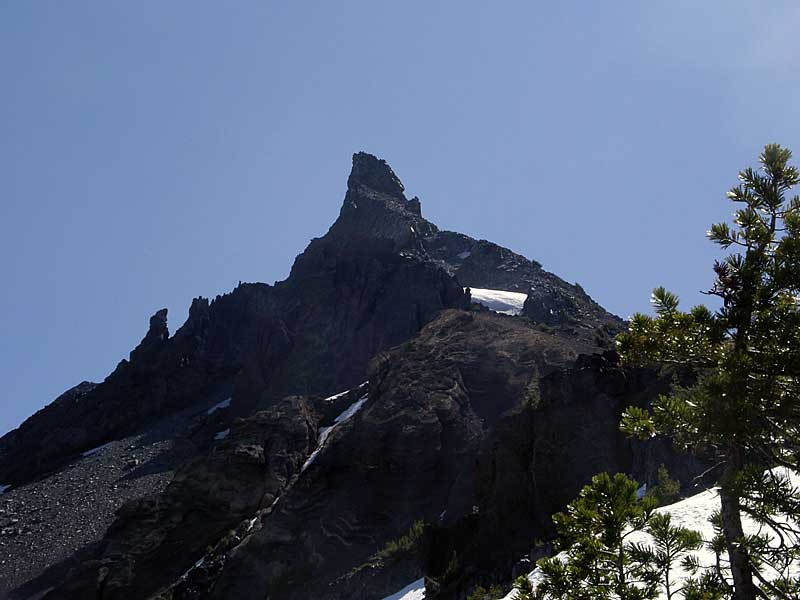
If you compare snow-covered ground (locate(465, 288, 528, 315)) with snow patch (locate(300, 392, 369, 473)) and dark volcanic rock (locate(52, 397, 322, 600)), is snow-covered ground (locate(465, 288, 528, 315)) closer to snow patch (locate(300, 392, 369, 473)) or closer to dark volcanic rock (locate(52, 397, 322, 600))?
snow patch (locate(300, 392, 369, 473))

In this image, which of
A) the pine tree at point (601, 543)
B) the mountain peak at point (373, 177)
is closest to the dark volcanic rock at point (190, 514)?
the pine tree at point (601, 543)

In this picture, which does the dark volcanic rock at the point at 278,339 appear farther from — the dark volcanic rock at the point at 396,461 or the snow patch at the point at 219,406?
the dark volcanic rock at the point at 396,461

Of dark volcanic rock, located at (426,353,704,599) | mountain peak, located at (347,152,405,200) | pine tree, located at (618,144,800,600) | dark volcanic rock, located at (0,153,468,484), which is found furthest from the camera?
mountain peak, located at (347,152,405,200)

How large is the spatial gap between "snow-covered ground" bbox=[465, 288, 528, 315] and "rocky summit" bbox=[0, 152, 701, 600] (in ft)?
4.17

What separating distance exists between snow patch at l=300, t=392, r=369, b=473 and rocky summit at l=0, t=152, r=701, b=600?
0.82 feet

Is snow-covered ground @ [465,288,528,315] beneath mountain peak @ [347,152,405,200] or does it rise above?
beneath

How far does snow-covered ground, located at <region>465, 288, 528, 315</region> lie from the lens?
92.1m

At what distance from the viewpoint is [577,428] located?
36.7 m

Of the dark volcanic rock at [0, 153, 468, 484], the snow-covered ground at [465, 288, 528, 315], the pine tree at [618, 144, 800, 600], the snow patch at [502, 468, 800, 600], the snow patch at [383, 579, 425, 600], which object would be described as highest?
the dark volcanic rock at [0, 153, 468, 484]

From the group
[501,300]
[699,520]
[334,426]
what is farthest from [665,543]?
[501,300]

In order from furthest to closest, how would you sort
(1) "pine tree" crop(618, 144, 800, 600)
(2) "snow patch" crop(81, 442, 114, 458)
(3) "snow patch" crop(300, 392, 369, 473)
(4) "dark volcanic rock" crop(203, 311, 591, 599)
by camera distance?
(2) "snow patch" crop(81, 442, 114, 458) → (3) "snow patch" crop(300, 392, 369, 473) → (4) "dark volcanic rock" crop(203, 311, 591, 599) → (1) "pine tree" crop(618, 144, 800, 600)

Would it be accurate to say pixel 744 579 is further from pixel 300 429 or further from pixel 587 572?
pixel 300 429

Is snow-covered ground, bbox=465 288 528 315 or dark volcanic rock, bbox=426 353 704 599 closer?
dark volcanic rock, bbox=426 353 704 599

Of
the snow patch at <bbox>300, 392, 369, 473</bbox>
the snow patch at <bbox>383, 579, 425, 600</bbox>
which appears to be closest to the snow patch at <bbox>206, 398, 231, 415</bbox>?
the snow patch at <bbox>300, 392, 369, 473</bbox>
